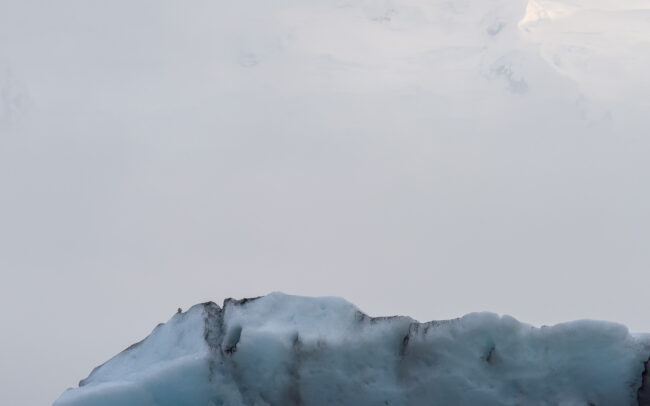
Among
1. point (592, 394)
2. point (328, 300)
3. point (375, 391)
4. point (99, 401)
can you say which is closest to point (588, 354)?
point (592, 394)

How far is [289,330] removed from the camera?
18.7ft

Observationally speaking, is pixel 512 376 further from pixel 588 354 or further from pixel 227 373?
pixel 227 373

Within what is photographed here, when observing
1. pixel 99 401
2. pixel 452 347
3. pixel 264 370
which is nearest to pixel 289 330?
pixel 264 370

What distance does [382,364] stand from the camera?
5.61 meters

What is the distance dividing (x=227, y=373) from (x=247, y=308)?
60cm

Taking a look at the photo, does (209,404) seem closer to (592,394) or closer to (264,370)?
(264,370)

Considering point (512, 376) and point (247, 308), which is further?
point (247, 308)

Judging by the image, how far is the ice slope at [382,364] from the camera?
5.43 m

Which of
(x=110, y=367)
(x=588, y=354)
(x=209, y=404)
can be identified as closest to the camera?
(x=588, y=354)

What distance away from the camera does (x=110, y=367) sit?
6.41m

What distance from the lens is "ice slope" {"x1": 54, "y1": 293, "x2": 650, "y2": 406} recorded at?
5430mm

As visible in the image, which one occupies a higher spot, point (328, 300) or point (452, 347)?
point (328, 300)

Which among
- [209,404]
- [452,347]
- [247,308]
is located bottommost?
[209,404]

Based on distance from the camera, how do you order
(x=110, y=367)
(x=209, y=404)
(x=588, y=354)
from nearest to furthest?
(x=588, y=354), (x=209, y=404), (x=110, y=367)
